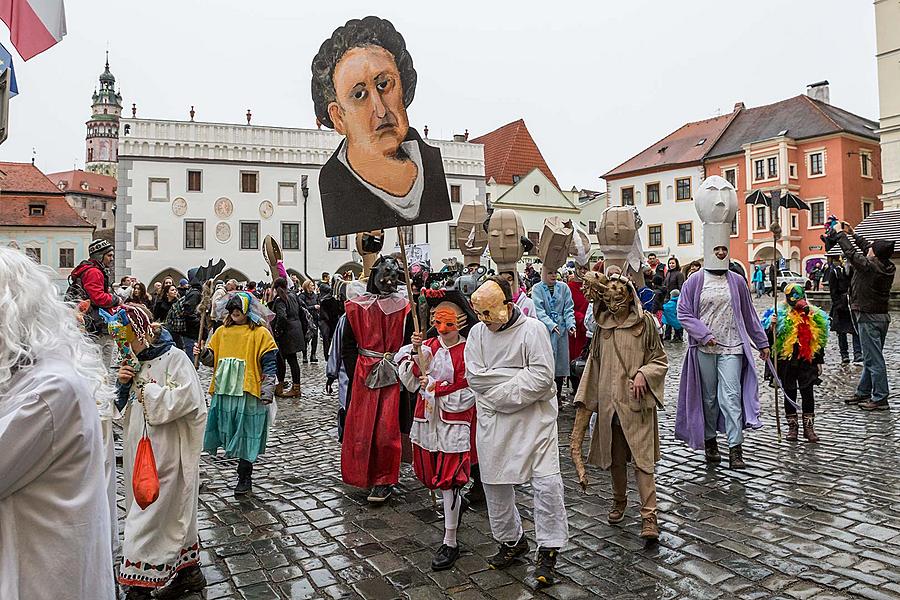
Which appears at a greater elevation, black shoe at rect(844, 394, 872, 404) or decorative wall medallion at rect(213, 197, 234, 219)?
decorative wall medallion at rect(213, 197, 234, 219)

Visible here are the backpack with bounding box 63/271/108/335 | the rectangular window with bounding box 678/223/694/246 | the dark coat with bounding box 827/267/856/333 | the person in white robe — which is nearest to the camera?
the person in white robe

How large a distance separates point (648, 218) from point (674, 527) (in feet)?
163

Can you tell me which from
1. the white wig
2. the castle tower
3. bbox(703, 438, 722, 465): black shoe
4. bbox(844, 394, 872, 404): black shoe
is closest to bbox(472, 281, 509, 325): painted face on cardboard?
the white wig

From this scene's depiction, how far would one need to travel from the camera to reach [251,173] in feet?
125

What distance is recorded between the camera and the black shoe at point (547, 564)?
415cm

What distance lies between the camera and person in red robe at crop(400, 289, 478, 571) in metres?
4.68

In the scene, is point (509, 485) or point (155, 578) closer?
point (155, 578)

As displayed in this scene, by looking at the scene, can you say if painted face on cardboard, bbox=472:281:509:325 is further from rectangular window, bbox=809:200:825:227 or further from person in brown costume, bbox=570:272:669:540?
rectangular window, bbox=809:200:825:227

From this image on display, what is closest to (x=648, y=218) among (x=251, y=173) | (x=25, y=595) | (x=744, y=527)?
(x=251, y=173)

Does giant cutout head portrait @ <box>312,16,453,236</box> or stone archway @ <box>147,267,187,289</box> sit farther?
stone archway @ <box>147,267,187,289</box>

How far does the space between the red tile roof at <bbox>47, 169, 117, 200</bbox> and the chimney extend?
87.7 m

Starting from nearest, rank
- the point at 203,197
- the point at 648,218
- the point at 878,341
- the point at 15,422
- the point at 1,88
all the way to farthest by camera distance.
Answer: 1. the point at 15,422
2. the point at 1,88
3. the point at 878,341
4. the point at 203,197
5. the point at 648,218

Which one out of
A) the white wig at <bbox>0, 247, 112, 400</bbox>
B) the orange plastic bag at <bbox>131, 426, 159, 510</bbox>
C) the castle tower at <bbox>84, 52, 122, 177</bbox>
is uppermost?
the castle tower at <bbox>84, 52, 122, 177</bbox>

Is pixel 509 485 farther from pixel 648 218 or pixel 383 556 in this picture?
pixel 648 218
